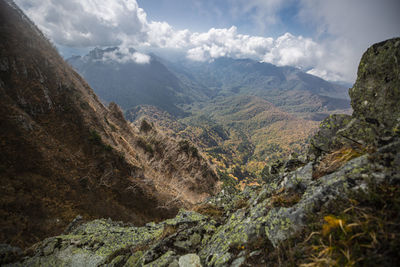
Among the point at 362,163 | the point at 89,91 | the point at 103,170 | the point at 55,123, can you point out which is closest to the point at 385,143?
the point at 362,163

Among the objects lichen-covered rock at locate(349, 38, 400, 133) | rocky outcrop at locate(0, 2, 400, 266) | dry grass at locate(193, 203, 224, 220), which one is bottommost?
dry grass at locate(193, 203, 224, 220)

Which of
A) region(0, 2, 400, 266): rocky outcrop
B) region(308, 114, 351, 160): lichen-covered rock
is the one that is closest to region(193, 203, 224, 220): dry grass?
region(0, 2, 400, 266): rocky outcrop

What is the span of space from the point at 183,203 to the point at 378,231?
2536cm

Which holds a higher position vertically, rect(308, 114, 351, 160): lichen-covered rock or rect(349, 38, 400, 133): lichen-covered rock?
rect(349, 38, 400, 133): lichen-covered rock

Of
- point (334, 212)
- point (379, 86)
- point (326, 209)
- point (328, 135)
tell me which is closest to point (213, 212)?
point (328, 135)

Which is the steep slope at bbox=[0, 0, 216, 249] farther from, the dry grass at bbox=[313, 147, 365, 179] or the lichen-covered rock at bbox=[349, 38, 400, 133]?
the lichen-covered rock at bbox=[349, 38, 400, 133]

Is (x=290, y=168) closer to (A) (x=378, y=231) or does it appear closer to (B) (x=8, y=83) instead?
(A) (x=378, y=231)

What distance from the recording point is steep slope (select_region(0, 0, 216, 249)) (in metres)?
15.8

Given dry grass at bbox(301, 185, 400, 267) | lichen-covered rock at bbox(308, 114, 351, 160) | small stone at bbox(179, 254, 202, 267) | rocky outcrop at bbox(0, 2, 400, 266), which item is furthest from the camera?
lichen-covered rock at bbox(308, 114, 351, 160)

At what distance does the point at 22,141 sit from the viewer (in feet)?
61.2

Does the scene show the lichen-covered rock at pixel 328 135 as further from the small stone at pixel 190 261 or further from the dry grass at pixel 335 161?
the small stone at pixel 190 261

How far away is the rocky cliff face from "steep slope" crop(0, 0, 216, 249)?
10880 mm

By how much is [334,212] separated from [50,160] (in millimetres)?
26684

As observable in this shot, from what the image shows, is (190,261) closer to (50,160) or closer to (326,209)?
(326,209)
